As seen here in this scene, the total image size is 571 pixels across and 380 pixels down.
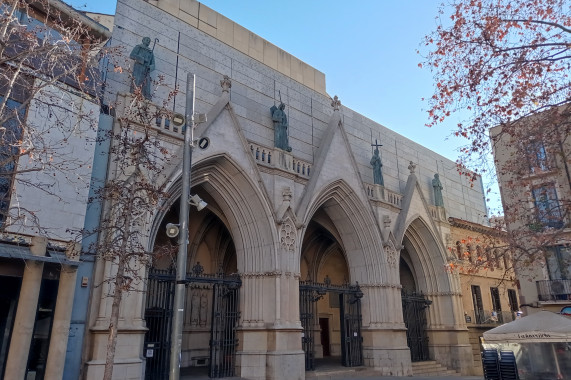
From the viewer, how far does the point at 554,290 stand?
17000 mm

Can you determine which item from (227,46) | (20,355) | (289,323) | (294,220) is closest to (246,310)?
(289,323)

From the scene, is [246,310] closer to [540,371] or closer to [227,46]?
[540,371]

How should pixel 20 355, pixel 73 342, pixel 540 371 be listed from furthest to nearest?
pixel 540 371 → pixel 73 342 → pixel 20 355

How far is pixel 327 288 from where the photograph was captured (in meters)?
17.5

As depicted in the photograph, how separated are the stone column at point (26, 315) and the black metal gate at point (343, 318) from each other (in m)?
9.46

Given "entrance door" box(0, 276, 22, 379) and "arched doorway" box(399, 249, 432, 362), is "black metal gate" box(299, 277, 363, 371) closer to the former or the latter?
"arched doorway" box(399, 249, 432, 362)

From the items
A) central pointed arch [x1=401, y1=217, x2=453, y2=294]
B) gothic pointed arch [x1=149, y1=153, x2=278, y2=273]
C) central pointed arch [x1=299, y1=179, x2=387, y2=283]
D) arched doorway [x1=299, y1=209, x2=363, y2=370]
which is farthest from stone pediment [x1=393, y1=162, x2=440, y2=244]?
gothic pointed arch [x1=149, y1=153, x2=278, y2=273]

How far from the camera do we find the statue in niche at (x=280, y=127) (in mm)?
17750

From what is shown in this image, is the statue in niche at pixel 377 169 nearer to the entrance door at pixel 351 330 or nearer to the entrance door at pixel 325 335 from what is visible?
the entrance door at pixel 351 330

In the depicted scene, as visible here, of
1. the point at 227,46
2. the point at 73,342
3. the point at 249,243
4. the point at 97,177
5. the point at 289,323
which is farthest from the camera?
the point at 227,46

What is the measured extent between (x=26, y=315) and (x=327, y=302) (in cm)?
1685

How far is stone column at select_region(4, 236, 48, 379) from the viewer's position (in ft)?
29.5

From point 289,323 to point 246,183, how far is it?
4985 mm

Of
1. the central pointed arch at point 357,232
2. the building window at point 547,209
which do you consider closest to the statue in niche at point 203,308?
the central pointed arch at point 357,232
